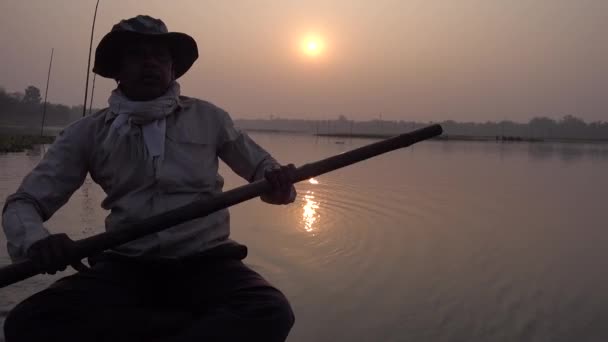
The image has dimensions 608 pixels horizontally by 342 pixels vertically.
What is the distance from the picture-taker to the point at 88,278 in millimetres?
1756

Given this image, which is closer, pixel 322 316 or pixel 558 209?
pixel 322 316

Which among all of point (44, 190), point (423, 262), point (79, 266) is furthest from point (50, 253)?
point (423, 262)

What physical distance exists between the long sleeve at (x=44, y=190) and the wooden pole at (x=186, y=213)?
76 millimetres

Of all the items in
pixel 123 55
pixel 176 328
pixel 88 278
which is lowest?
pixel 176 328

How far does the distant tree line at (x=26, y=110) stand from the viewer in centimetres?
7712

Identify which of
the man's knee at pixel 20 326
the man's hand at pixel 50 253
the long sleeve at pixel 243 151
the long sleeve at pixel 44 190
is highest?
the long sleeve at pixel 243 151

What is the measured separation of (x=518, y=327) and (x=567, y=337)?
0.27 m

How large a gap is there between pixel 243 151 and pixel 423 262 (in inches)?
110

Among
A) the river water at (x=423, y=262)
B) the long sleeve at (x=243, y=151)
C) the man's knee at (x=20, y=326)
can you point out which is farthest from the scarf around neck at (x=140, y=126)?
the river water at (x=423, y=262)

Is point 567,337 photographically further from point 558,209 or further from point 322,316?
point 558,209

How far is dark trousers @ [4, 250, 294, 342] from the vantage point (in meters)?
1.51

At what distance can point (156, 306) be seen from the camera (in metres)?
1.81

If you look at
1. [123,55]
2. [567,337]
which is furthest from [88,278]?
[567,337]

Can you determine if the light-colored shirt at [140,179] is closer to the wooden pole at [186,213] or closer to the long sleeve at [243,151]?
the long sleeve at [243,151]
